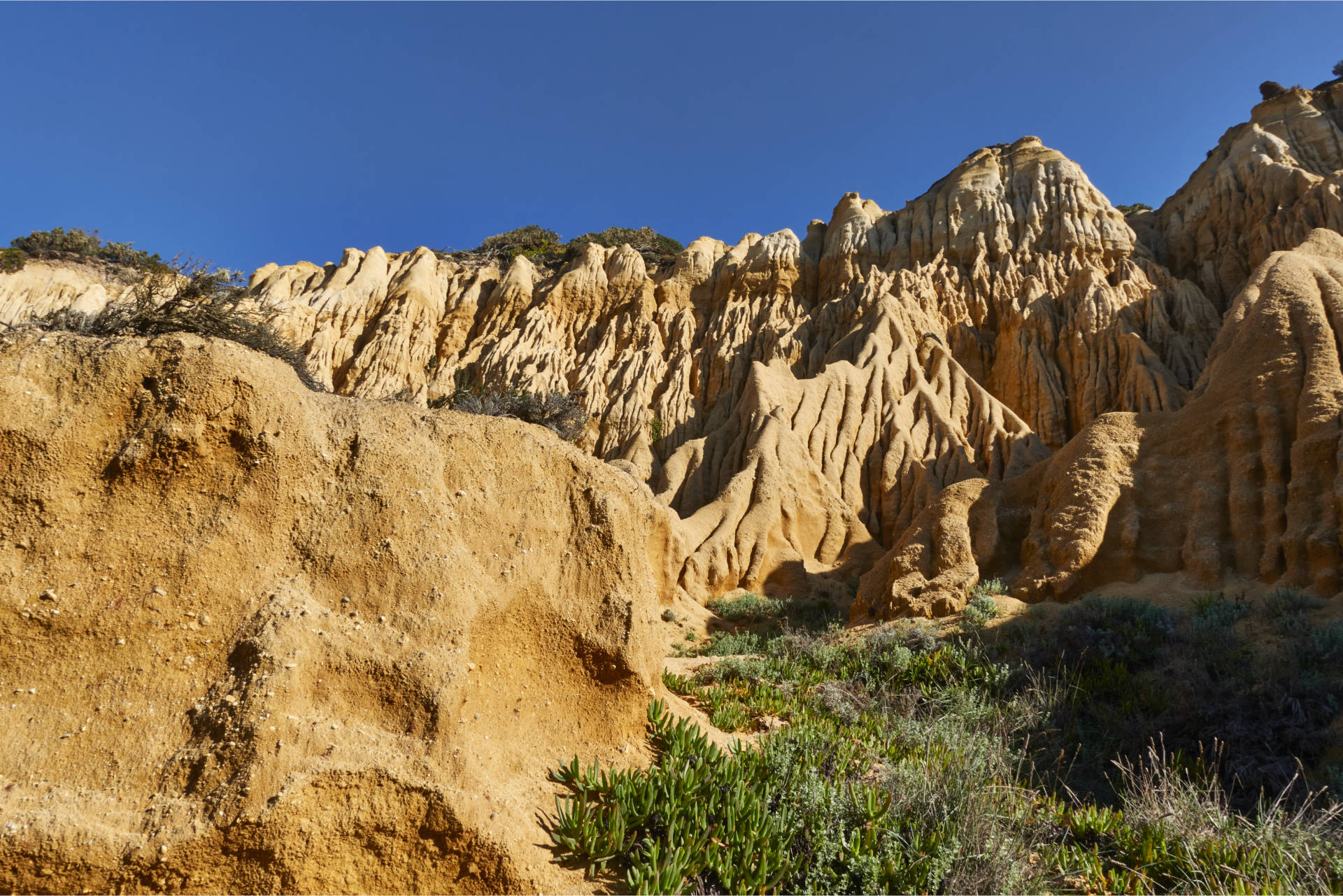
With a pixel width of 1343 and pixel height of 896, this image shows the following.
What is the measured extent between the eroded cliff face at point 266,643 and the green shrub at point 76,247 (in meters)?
34.8

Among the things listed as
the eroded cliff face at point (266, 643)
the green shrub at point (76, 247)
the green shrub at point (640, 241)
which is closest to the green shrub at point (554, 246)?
the green shrub at point (640, 241)

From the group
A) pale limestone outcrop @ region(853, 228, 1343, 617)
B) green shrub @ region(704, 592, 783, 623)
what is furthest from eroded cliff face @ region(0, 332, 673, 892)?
green shrub @ region(704, 592, 783, 623)

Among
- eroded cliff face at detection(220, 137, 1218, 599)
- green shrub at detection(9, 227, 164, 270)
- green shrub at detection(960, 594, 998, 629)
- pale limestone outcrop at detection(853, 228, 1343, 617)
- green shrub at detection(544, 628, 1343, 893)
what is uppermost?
green shrub at detection(9, 227, 164, 270)

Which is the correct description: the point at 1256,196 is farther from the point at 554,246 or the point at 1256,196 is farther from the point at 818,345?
the point at 554,246

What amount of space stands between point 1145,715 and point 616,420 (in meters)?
20.5

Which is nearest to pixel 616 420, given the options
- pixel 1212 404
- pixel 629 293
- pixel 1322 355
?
pixel 629 293

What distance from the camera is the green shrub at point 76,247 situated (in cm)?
3209

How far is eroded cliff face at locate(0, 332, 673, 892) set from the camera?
3.73 meters

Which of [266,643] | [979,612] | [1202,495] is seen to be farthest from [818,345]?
[266,643]

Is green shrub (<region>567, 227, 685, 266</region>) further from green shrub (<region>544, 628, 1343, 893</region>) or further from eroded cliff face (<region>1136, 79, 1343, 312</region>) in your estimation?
green shrub (<region>544, 628, 1343, 893</region>)

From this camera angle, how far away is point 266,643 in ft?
14.1

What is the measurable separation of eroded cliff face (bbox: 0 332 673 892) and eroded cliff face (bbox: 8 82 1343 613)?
8.60 meters

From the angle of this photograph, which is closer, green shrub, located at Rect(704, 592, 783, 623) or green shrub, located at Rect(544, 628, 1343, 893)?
green shrub, located at Rect(544, 628, 1343, 893)

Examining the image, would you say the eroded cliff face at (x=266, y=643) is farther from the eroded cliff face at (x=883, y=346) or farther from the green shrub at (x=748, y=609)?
the green shrub at (x=748, y=609)
